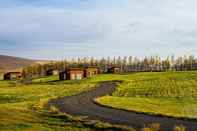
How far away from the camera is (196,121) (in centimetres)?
3534

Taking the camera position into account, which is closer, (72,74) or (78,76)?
(72,74)

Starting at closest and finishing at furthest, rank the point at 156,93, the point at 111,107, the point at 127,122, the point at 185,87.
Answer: the point at 127,122, the point at 111,107, the point at 156,93, the point at 185,87

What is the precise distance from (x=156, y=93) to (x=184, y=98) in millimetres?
10133

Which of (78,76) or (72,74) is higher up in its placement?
(72,74)

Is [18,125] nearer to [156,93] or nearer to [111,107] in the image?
[111,107]

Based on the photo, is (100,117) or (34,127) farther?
(100,117)

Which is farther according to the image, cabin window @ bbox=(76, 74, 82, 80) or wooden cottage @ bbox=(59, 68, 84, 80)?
cabin window @ bbox=(76, 74, 82, 80)

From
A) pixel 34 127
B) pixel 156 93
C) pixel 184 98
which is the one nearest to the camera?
pixel 34 127

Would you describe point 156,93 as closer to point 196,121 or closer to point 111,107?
point 111,107

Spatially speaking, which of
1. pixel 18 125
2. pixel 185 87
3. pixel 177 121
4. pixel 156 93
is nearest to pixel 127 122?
pixel 177 121

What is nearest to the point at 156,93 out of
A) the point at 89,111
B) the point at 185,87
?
the point at 185,87

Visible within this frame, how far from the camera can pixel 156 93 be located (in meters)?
75.5

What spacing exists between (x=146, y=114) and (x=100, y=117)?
524 cm

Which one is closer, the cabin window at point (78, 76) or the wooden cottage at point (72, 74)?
the wooden cottage at point (72, 74)
